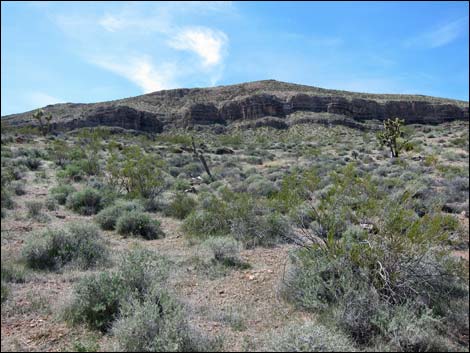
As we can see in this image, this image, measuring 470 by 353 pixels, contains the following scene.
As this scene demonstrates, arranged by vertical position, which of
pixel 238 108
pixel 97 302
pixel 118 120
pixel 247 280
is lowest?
pixel 247 280

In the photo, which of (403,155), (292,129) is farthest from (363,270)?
(292,129)

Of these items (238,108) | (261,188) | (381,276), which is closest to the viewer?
(381,276)

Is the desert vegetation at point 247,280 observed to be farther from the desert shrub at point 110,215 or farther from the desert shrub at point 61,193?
the desert shrub at point 61,193

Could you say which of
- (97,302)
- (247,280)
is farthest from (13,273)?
(247,280)

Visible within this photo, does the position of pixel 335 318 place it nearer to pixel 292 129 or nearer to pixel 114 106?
pixel 292 129

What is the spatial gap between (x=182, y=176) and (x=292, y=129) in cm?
4375

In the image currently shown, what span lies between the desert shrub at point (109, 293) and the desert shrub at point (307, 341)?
6.57 ft

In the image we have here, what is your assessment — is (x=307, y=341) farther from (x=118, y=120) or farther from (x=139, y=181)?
(x=118, y=120)

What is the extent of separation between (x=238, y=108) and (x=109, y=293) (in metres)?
71.2

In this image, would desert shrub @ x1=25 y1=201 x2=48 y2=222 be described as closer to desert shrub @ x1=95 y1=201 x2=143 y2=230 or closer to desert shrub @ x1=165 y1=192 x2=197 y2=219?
desert shrub @ x1=95 y1=201 x2=143 y2=230

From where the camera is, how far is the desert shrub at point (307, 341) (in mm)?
4086

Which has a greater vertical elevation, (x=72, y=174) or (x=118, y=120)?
(x=118, y=120)

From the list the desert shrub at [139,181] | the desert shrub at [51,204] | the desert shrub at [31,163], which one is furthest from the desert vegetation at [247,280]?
the desert shrub at [31,163]

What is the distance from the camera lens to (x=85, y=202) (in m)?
13.0
